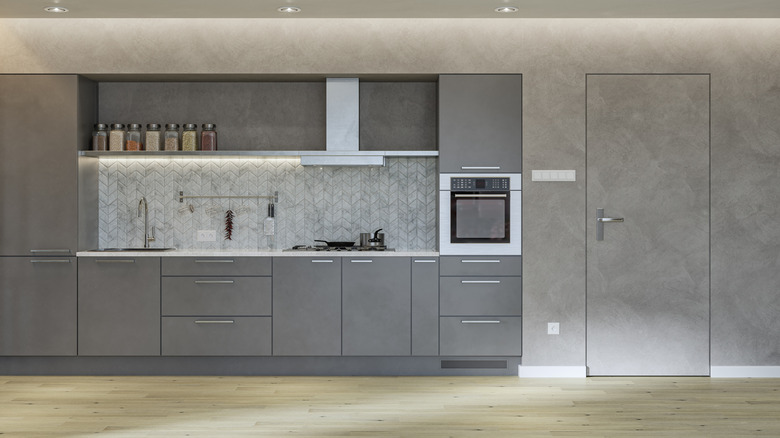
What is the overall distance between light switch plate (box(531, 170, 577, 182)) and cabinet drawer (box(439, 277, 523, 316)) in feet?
2.37

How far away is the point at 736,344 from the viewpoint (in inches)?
188

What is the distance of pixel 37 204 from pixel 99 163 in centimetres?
58

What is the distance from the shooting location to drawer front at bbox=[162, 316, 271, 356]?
15.6 ft

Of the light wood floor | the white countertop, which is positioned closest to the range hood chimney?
the white countertop

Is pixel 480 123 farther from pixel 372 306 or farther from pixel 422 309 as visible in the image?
pixel 372 306

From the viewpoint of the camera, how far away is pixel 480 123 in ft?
15.7

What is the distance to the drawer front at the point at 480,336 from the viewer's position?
4.77 m

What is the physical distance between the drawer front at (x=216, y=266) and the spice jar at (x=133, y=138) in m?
0.86
